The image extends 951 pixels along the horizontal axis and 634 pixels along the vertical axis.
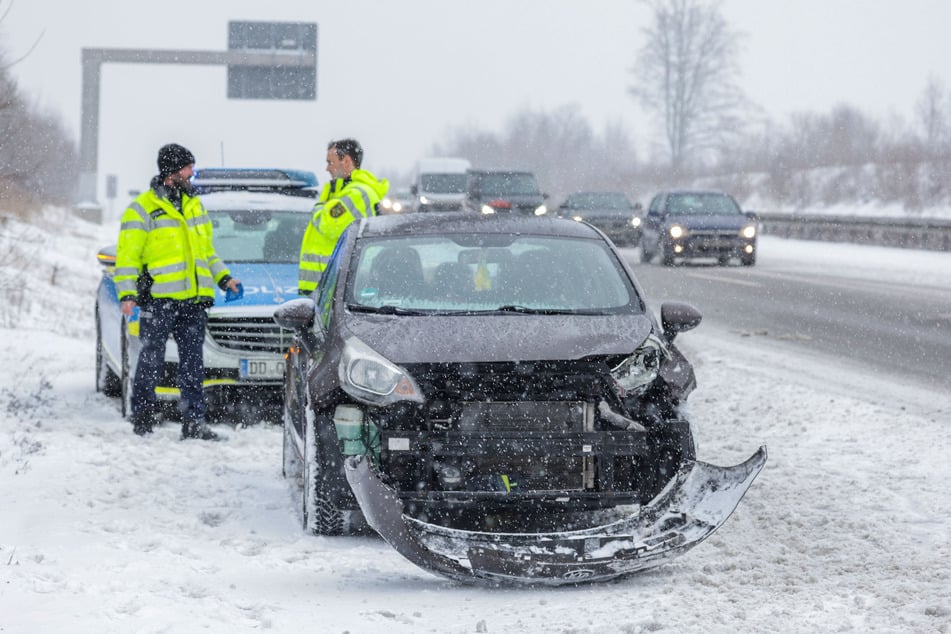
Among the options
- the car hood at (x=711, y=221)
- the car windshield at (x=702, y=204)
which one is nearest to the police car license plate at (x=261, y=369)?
the car hood at (x=711, y=221)

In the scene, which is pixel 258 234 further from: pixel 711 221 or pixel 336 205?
pixel 711 221

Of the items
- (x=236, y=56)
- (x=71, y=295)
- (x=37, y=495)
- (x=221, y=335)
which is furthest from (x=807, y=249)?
(x=37, y=495)

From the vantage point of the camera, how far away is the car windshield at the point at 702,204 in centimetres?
2995

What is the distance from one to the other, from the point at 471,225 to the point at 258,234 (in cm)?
372

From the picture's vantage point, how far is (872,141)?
73875 millimetres

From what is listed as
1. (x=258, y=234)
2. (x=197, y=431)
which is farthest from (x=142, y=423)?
(x=258, y=234)

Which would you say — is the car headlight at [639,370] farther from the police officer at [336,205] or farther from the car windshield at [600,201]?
the car windshield at [600,201]

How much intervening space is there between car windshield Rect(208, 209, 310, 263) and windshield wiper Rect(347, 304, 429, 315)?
4.02 m

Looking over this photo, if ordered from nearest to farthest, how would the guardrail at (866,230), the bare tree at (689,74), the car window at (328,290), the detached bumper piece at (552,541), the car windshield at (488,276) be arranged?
the detached bumper piece at (552,541) < the car windshield at (488,276) < the car window at (328,290) < the guardrail at (866,230) < the bare tree at (689,74)

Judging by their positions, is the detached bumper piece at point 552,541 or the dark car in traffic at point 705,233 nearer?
the detached bumper piece at point 552,541

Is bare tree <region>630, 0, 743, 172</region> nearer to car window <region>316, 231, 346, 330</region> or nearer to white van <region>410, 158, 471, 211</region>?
white van <region>410, 158, 471, 211</region>

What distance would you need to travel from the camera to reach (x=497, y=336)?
606cm

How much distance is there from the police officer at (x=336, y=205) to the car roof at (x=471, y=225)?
1446mm

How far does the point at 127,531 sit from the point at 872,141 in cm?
7182
